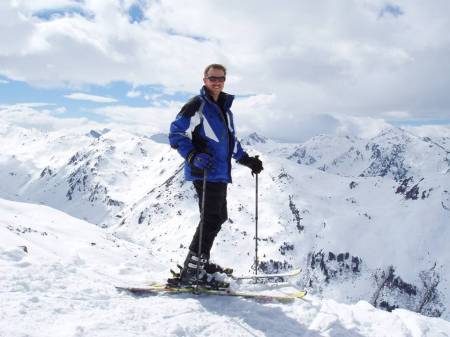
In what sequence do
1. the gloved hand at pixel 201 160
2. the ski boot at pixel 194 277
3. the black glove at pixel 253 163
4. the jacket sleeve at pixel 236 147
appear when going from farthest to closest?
the black glove at pixel 253 163 < the jacket sleeve at pixel 236 147 < the ski boot at pixel 194 277 < the gloved hand at pixel 201 160

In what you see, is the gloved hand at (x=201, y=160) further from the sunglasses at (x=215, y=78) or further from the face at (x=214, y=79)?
the sunglasses at (x=215, y=78)

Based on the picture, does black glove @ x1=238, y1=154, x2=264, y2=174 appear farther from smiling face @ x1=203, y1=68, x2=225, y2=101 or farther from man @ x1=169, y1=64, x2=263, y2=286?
smiling face @ x1=203, y1=68, x2=225, y2=101

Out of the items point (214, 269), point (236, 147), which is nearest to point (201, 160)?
point (236, 147)

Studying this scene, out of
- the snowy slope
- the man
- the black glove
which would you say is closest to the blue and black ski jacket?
the man

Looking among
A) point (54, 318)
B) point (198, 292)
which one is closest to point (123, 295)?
point (198, 292)

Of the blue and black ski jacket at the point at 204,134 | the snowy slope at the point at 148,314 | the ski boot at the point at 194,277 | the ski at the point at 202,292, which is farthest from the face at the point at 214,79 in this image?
the snowy slope at the point at 148,314

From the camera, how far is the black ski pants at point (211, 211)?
9.91m

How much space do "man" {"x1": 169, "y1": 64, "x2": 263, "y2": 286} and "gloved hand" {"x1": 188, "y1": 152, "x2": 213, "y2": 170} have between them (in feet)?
0.08

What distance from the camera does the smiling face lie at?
32.6 feet

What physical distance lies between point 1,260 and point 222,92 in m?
6.16

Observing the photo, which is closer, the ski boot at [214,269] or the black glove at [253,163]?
the ski boot at [214,269]

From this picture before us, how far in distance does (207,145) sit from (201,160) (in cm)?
70

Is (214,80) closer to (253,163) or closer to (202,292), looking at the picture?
(253,163)

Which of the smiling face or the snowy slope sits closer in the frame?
the snowy slope
